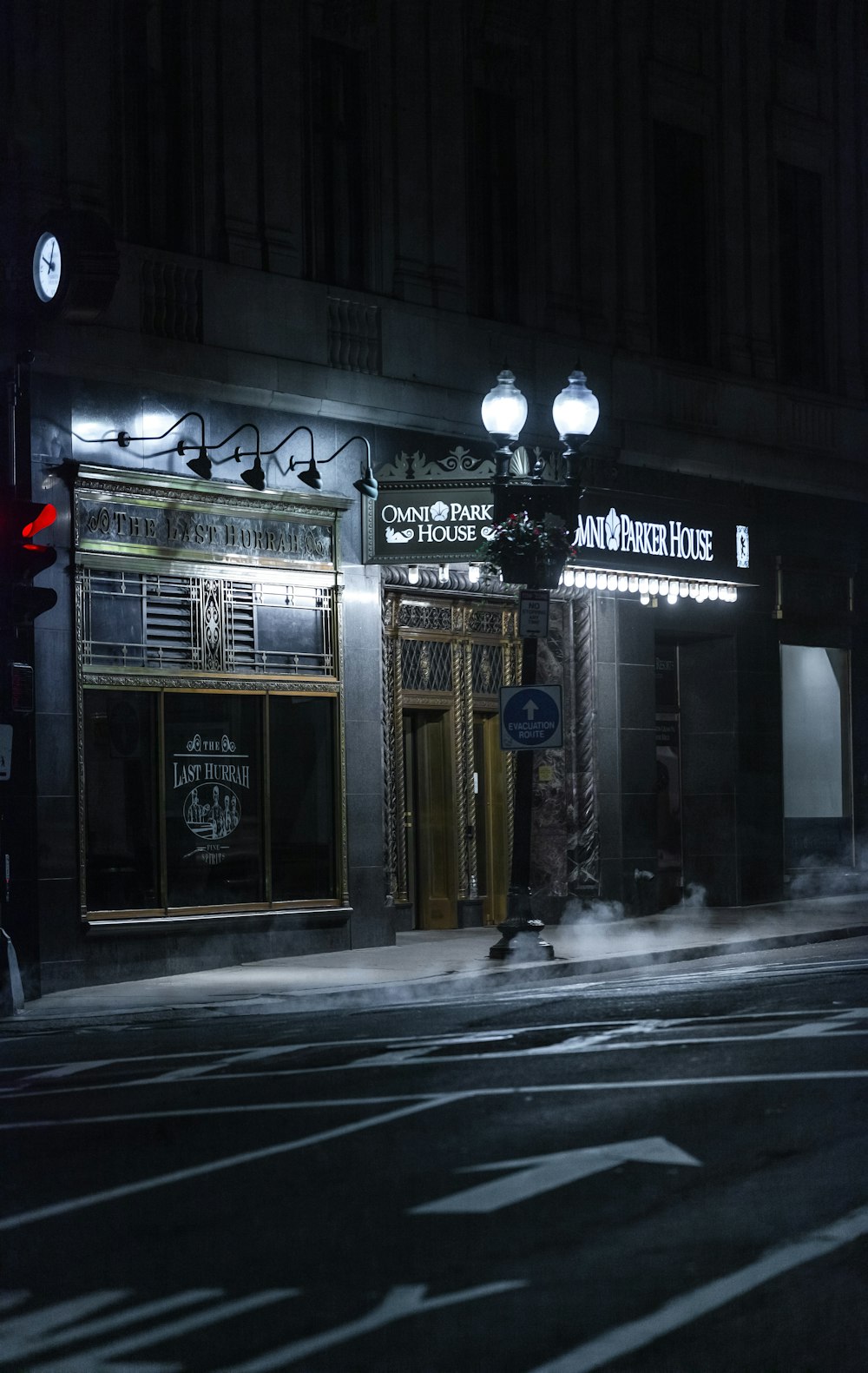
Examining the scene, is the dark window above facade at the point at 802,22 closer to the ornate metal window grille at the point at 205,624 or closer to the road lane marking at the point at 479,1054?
the ornate metal window grille at the point at 205,624

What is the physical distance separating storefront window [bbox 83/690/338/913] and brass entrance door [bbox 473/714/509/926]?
3.00m

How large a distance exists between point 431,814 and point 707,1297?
16117mm

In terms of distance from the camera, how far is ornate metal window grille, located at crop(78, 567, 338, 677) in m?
17.8

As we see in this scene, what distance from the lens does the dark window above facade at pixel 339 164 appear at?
20344mm

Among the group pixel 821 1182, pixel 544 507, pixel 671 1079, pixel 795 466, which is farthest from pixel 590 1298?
pixel 795 466

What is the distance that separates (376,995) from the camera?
1595 cm

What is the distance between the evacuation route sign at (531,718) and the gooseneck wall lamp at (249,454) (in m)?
2.76

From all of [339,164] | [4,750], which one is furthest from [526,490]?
[4,750]

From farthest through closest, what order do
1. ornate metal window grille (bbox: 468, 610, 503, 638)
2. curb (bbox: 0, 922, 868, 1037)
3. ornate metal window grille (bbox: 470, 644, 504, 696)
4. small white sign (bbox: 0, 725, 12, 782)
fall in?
ornate metal window grille (bbox: 470, 644, 504, 696) < ornate metal window grille (bbox: 468, 610, 503, 638) < small white sign (bbox: 0, 725, 12, 782) < curb (bbox: 0, 922, 868, 1037)

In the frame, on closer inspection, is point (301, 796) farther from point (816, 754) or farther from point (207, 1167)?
point (207, 1167)

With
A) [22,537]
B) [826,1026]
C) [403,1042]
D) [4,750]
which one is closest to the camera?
[826,1026]

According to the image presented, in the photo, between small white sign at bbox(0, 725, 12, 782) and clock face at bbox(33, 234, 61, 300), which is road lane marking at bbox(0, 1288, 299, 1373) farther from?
clock face at bbox(33, 234, 61, 300)

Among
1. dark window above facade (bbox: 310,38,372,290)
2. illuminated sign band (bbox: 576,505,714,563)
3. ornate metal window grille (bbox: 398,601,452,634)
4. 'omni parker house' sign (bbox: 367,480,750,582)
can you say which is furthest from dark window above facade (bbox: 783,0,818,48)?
ornate metal window grille (bbox: 398,601,452,634)

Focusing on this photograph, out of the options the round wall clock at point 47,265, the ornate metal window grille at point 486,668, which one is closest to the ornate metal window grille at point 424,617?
the ornate metal window grille at point 486,668
